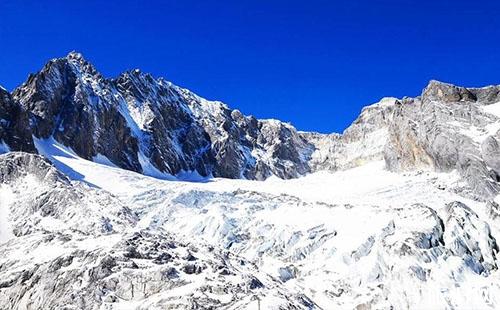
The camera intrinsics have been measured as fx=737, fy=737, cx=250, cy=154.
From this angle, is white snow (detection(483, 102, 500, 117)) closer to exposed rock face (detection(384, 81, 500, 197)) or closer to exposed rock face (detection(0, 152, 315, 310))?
exposed rock face (detection(384, 81, 500, 197))

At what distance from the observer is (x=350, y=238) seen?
117812 millimetres

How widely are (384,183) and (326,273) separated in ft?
250

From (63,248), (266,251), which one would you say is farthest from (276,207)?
(63,248)

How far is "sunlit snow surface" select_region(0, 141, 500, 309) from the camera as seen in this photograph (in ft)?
331

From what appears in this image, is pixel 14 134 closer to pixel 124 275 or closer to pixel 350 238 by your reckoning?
pixel 350 238

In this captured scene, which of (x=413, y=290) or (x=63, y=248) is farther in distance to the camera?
(x=413, y=290)

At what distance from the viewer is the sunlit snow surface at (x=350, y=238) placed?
101 metres

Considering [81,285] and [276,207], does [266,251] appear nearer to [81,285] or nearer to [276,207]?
[276,207]

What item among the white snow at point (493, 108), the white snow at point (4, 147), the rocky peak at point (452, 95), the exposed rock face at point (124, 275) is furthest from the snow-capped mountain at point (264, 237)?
the rocky peak at point (452, 95)

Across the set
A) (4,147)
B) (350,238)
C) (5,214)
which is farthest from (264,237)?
(4,147)

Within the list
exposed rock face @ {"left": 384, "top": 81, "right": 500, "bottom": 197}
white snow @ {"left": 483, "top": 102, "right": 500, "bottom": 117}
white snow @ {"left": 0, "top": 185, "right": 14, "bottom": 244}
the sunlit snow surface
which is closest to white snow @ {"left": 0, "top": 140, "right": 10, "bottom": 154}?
the sunlit snow surface

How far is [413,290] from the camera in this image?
3898 inches

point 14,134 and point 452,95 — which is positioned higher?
point 452,95

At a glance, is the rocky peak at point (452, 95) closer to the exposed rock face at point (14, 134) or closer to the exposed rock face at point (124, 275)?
the exposed rock face at point (14, 134)
